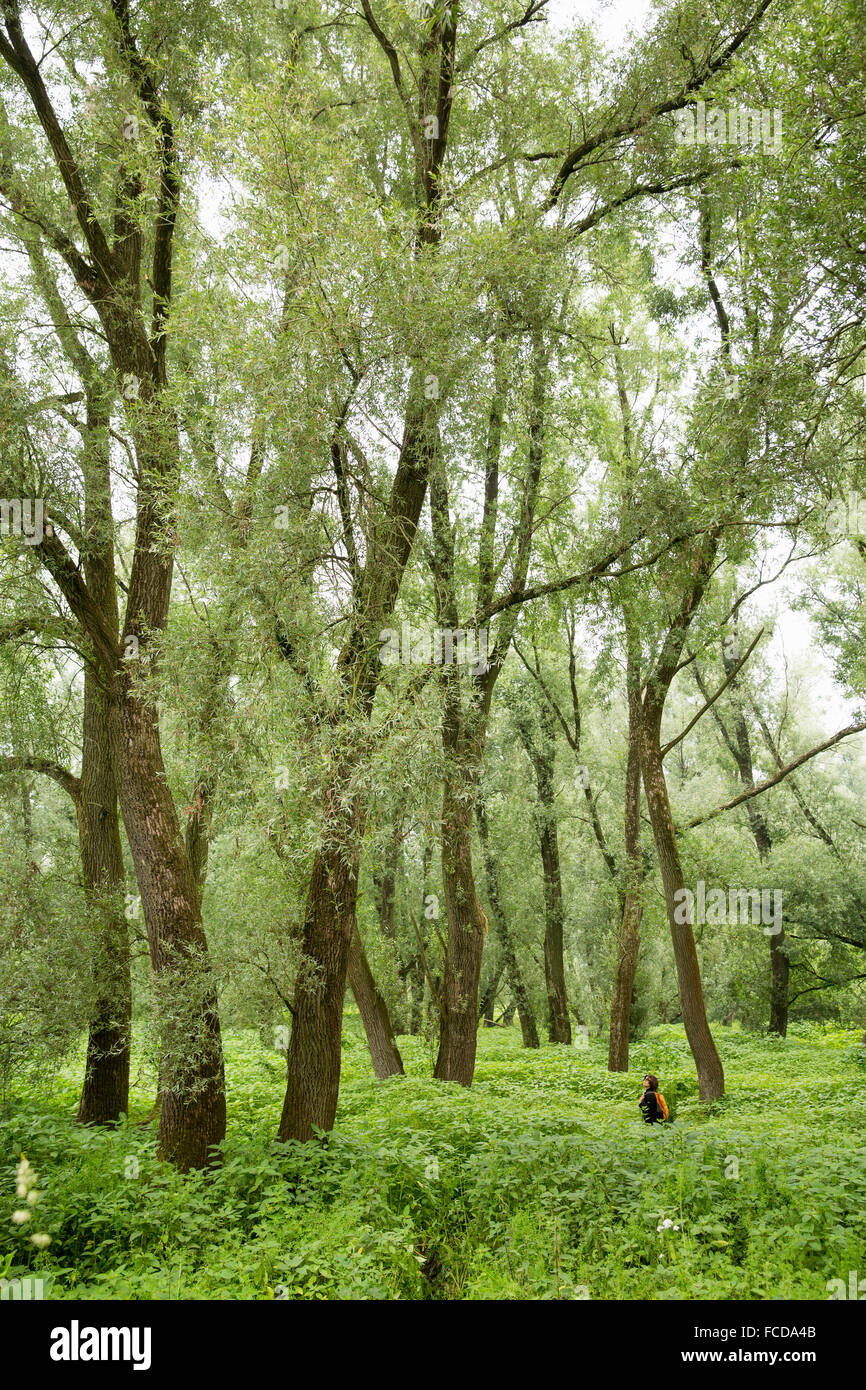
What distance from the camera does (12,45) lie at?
8312mm

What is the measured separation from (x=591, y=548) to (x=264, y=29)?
7591 millimetres

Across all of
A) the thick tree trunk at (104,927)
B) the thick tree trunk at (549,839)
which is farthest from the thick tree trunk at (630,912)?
the thick tree trunk at (104,927)

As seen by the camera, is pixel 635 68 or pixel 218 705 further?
pixel 635 68

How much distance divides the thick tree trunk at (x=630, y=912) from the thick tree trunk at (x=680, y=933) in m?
2.63

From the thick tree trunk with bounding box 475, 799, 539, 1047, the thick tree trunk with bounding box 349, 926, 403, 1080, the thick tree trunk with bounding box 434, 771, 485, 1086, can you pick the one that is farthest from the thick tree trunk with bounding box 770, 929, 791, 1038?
the thick tree trunk with bounding box 434, 771, 485, 1086

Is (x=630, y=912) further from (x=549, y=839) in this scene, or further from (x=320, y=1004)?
(x=320, y=1004)

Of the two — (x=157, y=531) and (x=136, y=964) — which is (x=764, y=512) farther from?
(x=136, y=964)

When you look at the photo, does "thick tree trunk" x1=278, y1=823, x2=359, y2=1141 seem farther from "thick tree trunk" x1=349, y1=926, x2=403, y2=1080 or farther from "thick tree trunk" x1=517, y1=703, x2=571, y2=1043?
→ "thick tree trunk" x1=517, y1=703, x2=571, y2=1043

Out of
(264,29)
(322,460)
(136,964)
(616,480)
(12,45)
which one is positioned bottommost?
(136,964)

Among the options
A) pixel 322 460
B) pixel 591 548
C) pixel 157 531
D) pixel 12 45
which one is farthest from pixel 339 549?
pixel 12 45

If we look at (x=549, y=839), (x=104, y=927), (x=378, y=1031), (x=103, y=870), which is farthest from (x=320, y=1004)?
(x=549, y=839)

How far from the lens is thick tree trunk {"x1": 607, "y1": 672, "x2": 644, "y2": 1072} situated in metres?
15.5

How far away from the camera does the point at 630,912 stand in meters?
15.6

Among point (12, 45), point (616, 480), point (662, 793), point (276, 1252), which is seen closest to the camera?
point (276, 1252)
